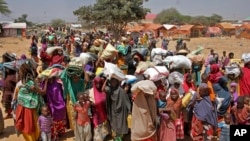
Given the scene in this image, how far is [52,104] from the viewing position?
5.94m

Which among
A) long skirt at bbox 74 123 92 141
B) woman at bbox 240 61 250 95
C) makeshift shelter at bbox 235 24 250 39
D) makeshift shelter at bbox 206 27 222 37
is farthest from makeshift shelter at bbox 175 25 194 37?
long skirt at bbox 74 123 92 141

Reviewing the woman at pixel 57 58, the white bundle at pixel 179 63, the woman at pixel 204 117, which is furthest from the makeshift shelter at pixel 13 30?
the woman at pixel 204 117

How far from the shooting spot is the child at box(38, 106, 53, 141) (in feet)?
17.8

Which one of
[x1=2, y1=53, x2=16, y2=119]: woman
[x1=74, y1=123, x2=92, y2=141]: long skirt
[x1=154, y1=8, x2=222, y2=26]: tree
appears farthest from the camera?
[x1=154, y1=8, x2=222, y2=26]: tree

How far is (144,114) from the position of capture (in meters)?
→ 4.73

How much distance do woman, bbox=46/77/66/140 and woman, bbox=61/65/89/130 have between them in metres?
0.11

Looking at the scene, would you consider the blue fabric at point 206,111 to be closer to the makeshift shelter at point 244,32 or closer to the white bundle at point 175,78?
the white bundle at point 175,78

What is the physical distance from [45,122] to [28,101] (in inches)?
17.6

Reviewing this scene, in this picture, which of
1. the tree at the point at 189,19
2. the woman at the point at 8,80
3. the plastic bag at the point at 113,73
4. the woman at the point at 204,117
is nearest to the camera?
the woman at the point at 204,117

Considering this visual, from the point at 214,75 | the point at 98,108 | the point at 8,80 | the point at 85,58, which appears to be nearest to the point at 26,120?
the point at 98,108

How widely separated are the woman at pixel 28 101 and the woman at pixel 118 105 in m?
1.16

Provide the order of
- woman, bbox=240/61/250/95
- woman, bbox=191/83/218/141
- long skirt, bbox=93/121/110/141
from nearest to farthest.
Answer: woman, bbox=191/83/218/141
long skirt, bbox=93/121/110/141
woman, bbox=240/61/250/95

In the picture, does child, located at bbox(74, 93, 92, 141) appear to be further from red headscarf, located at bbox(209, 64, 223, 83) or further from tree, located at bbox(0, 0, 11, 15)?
tree, located at bbox(0, 0, 11, 15)

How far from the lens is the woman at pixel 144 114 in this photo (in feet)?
15.5
